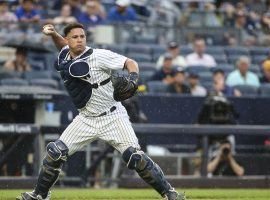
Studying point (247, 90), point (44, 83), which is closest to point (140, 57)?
point (247, 90)

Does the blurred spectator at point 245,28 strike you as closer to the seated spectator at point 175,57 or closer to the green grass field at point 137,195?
the seated spectator at point 175,57

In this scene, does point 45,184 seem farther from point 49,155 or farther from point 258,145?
point 258,145

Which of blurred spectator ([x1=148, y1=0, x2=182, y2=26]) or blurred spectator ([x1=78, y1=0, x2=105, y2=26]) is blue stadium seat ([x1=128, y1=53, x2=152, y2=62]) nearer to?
blurred spectator ([x1=78, y1=0, x2=105, y2=26])

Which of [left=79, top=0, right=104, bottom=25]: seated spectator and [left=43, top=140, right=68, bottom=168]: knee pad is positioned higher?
[left=79, top=0, right=104, bottom=25]: seated spectator

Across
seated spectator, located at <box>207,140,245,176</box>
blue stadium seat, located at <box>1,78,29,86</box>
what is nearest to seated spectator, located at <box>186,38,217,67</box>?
seated spectator, located at <box>207,140,245,176</box>

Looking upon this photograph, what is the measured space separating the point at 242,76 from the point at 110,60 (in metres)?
7.58

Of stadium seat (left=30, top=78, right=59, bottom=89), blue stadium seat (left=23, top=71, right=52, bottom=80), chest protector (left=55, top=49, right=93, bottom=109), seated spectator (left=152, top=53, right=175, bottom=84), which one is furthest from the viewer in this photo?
seated spectator (left=152, top=53, right=175, bottom=84)

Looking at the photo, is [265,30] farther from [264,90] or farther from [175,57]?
[264,90]

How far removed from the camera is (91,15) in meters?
17.9

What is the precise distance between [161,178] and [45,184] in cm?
110

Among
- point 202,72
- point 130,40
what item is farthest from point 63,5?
point 202,72

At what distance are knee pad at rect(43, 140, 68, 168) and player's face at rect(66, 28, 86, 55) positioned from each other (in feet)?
3.02

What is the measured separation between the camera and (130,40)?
1814cm

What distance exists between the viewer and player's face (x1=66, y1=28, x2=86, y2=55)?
9273 millimetres
